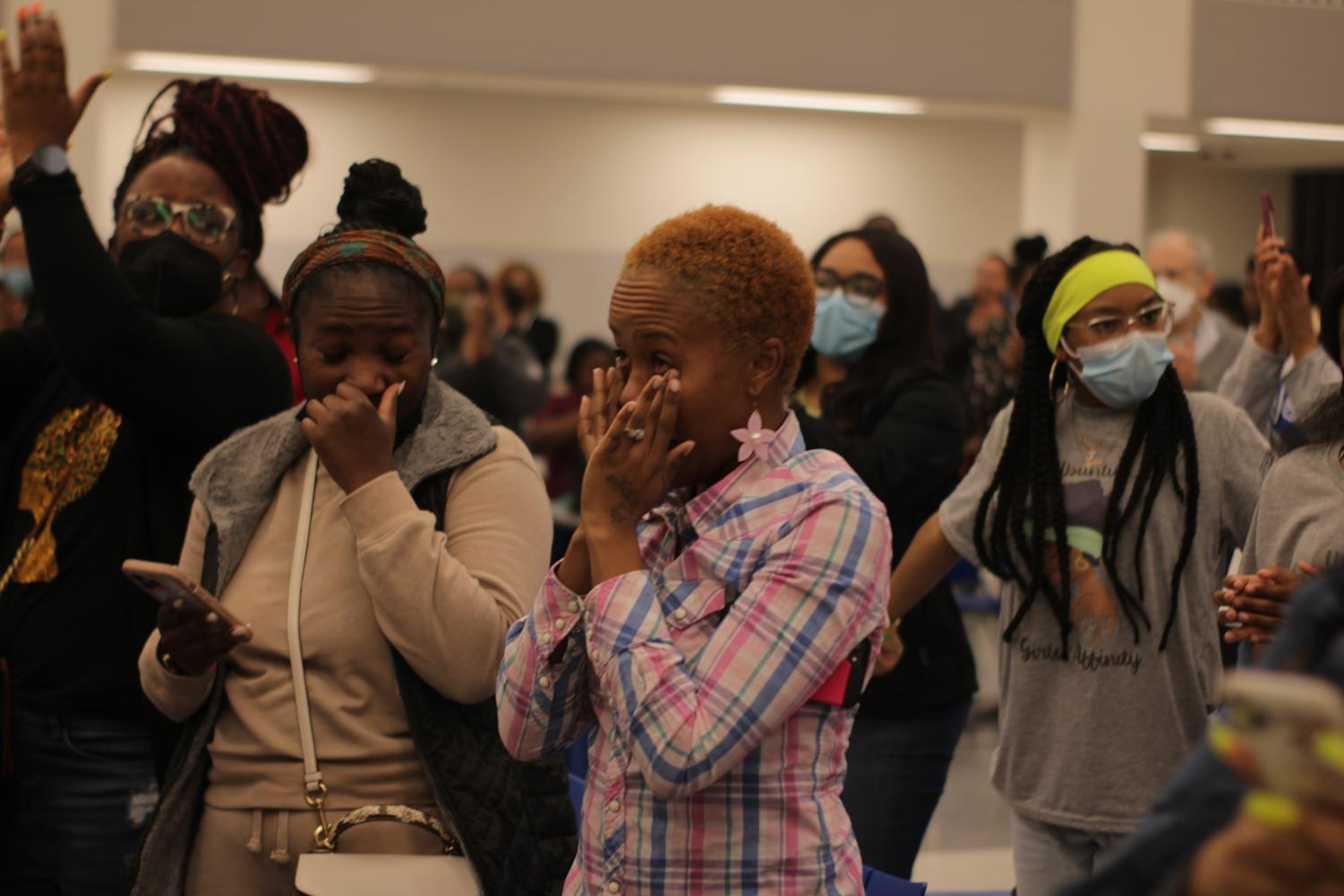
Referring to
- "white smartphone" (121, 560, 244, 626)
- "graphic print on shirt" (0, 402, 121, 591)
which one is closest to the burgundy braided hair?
"graphic print on shirt" (0, 402, 121, 591)

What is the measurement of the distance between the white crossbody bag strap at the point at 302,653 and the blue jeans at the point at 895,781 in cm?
155

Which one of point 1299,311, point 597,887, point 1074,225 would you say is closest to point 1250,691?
point 597,887

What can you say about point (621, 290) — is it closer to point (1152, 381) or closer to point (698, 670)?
point (698, 670)

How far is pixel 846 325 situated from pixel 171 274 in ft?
5.89

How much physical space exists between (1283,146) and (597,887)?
12.9 meters

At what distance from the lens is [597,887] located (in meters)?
1.93

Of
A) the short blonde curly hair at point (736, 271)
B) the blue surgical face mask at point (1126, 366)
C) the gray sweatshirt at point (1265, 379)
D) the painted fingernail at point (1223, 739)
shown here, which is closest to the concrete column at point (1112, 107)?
the gray sweatshirt at point (1265, 379)

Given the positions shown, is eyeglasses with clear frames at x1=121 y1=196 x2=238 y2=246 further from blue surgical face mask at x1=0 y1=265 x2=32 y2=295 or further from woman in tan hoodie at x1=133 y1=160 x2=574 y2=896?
blue surgical face mask at x1=0 y1=265 x2=32 y2=295

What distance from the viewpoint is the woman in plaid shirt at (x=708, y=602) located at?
5.98ft

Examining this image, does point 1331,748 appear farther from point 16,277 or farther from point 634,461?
point 16,277

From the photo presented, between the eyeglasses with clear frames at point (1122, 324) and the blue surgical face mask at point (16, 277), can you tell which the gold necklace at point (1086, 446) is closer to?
the eyeglasses with clear frames at point (1122, 324)

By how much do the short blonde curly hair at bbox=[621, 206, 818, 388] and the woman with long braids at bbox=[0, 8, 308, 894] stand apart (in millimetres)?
1053

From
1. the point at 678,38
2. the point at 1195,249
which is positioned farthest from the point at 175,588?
the point at 678,38

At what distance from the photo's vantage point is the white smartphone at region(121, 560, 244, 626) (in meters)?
2.24
